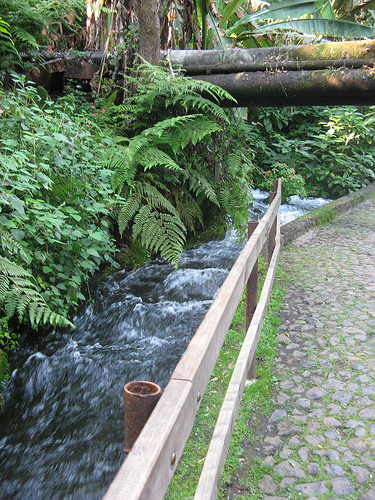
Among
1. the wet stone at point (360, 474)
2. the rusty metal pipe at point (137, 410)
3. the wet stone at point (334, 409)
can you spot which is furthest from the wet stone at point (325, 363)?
the rusty metal pipe at point (137, 410)

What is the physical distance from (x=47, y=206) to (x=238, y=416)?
2004 mm

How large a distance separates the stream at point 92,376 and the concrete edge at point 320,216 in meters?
1.99

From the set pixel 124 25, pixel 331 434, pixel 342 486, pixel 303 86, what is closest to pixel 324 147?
pixel 303 86

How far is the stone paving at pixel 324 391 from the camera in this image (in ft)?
7.48

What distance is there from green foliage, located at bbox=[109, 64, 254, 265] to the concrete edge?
3.30 ft

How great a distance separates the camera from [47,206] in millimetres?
3330

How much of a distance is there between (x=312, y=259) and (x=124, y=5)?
14.2 ft

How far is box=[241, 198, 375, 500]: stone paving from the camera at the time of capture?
89.8 inches

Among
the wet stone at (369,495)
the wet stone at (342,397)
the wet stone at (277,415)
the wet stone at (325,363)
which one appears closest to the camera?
the wet stone at (369,495)

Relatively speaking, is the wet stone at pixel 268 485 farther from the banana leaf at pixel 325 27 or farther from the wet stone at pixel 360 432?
the banana leaf at pixel 325 27

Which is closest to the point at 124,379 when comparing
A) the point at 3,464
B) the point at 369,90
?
the point at 3,464

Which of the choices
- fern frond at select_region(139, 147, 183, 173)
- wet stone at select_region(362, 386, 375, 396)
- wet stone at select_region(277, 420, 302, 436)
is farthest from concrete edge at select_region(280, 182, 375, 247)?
wet stone at select_region(277, 420, 302, 436)

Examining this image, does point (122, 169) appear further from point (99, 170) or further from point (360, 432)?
point (360, 432)

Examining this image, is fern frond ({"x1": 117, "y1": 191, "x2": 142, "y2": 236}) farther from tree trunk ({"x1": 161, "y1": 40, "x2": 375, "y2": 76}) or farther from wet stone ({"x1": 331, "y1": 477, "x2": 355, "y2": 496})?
wet stone ({"x1": 331, "y1": 477, "x2": 355, "y2": 496})
